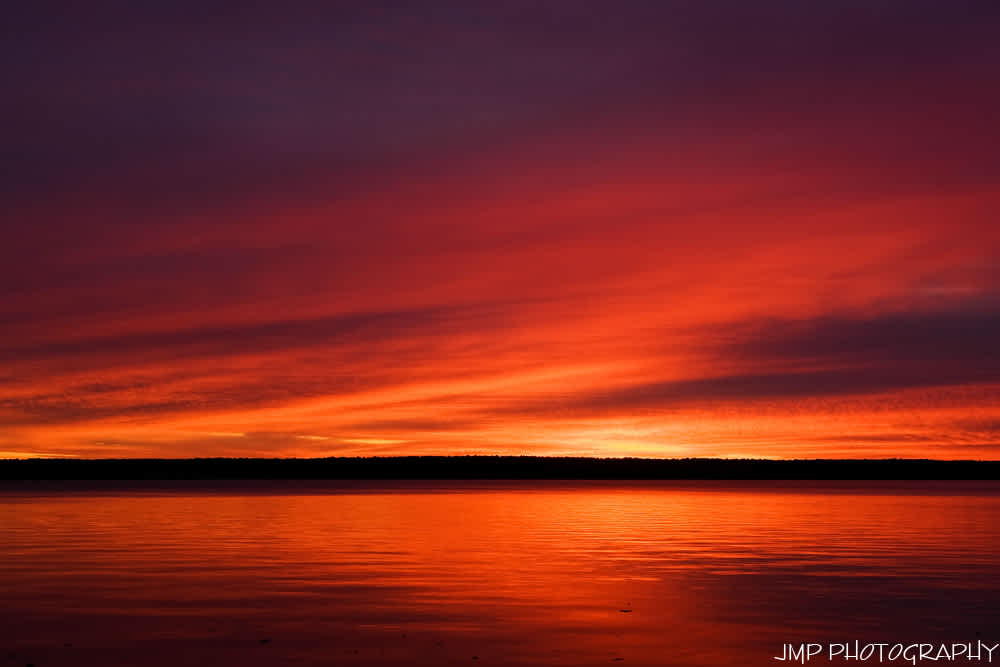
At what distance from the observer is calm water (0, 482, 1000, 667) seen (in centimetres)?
2284

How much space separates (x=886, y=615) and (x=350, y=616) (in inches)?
481

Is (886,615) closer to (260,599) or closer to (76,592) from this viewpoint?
(260,599)

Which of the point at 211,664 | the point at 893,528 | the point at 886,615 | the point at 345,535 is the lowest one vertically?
the point at 211,664

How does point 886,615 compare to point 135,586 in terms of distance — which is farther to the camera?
point 135,586

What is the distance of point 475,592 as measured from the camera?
103ft

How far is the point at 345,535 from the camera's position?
54562 millimetres

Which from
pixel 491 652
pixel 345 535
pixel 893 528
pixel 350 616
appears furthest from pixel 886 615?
pixel 893 528

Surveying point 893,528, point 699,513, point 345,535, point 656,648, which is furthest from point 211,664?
point 699,513

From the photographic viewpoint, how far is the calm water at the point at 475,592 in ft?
74.9

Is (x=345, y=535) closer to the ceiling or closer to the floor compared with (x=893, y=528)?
closer to the floor

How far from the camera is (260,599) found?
29.9 metres

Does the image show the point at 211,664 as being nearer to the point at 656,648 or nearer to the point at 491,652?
the point at 491,652

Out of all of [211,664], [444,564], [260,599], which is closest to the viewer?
[211,664]

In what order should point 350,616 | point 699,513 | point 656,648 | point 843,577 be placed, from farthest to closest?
point 699,513 → point 843,577 → point 350,616 → point 656,648
